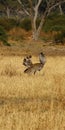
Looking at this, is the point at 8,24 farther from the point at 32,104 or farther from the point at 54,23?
the point at 32,104

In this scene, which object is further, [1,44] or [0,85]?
[1,44]

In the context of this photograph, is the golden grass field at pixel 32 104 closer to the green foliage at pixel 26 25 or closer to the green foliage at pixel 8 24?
the green foliage at pixel 8 24

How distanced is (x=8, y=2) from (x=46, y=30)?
20.1m

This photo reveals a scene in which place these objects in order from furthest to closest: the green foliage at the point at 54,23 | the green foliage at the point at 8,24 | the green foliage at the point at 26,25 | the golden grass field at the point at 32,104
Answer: the green foliage at the point at 26,25 < the green foliage at the point at 8,24 < the green foliage at the point at 54,23 < the golden grass field at the point at 32,104

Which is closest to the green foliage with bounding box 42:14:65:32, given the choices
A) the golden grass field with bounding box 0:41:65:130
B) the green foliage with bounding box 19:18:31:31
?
the green foliage with bounding box 19:18:31:31

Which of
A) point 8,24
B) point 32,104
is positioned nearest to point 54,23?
point 8,24

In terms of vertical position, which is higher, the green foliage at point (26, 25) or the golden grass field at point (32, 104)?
the golden grass field at point (32, 104)

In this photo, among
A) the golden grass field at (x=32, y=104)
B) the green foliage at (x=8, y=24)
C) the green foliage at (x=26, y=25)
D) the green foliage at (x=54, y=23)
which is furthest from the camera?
the green foliage at (x=26, y=25)

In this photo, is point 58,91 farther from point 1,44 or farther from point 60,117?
point 1,44

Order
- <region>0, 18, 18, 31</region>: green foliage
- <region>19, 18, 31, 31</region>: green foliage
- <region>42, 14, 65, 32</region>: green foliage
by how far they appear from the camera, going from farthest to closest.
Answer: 1. <region>19, 18, 31, 31</region>: green foliage
2. <region>0, 18, 18, 31</region>: green foliage
3. <region>42, 14, 65, 32</region>: green foliage

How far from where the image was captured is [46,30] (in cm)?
4659

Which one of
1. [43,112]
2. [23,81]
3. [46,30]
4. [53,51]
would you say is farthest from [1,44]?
[43,112]

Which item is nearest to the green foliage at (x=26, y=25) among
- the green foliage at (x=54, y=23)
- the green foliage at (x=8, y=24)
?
the green foliage at (x=8, y=24)

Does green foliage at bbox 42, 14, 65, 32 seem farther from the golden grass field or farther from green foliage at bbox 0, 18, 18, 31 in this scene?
the golden grass field
